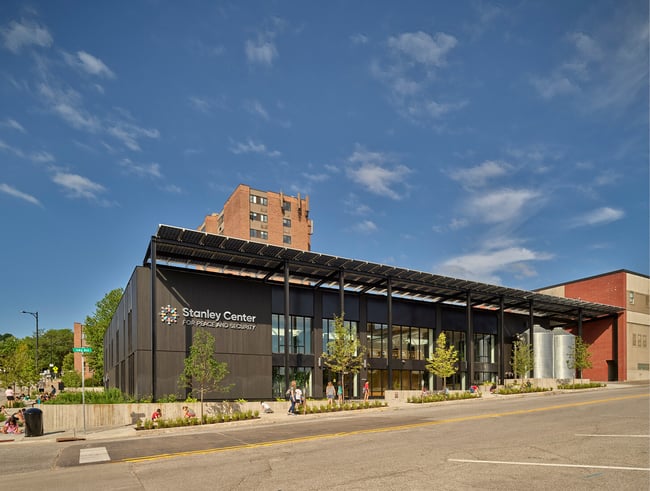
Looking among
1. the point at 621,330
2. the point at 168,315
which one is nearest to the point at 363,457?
the point at 168,315

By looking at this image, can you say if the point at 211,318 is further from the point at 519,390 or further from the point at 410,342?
the point at 519,390

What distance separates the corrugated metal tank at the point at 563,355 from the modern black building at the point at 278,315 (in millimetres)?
4260

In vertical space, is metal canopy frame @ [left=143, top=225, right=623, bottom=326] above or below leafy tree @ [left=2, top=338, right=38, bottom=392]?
above

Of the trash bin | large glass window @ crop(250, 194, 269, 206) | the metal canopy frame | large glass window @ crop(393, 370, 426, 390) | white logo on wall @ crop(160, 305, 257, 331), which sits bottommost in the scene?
large glass window @ crop(393, 370, 426, 390)

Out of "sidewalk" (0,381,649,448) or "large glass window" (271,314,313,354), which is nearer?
"sidewalk" (0,381,649,448)

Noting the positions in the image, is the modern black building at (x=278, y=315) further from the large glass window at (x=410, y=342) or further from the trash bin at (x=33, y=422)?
the trash bin at (x=33, y=422)

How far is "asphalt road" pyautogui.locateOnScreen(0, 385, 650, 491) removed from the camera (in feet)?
38.3

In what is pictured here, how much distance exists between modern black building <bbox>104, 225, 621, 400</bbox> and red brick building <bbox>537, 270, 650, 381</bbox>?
16900mm

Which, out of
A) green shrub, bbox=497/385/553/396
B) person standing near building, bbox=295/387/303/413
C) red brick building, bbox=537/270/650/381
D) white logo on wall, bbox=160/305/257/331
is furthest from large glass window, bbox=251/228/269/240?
person standing near building, bbox=295/387/303/413

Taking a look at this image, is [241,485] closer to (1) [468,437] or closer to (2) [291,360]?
(1) [468,437]

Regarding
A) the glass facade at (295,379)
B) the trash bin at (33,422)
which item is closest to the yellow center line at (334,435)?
the trash bin at (33,422)

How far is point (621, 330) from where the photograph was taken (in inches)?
2746

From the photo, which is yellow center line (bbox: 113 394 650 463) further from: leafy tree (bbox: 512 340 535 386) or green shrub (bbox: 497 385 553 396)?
leafy tree (bbox: 512 340 535 386)

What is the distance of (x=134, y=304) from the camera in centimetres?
3700
